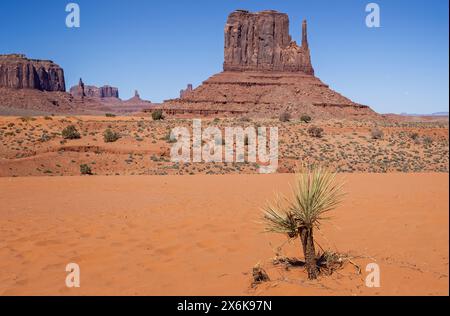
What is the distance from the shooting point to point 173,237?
795cm

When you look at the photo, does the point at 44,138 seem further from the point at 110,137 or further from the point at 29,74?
the point at 29,74

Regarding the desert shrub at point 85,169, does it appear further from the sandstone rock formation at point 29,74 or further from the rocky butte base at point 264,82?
the sandstone rock formation at point 29,74

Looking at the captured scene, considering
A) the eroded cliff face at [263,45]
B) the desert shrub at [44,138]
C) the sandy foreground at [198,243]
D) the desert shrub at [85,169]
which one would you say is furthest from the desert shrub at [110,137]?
the eroded cliff face at [263,45]

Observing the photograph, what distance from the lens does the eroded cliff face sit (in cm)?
10231

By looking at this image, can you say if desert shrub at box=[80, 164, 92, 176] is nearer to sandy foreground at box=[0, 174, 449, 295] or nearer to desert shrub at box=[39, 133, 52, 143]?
desert shrub at box=[39, 133, 52, 143]

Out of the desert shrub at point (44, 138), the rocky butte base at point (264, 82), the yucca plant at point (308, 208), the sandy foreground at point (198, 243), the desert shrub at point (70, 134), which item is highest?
the rocky butte base at point (264, 82)

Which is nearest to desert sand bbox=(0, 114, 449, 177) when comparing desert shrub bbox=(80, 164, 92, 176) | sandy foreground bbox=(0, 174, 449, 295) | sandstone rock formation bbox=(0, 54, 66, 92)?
desert shrub bbox=(80, 164, 92, 176)

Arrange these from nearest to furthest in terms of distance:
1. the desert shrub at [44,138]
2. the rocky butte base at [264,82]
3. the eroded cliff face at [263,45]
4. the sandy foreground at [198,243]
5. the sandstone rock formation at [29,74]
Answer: the sandy foreground at [198,243] → the desert shrub at [44,138] → the rocky butte base at [264,82] → the eroded cliff face at [263,45] → the sandstone rock formation at [29,74]

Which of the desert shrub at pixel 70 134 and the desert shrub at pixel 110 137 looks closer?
the desert shrub at pixel 70 134

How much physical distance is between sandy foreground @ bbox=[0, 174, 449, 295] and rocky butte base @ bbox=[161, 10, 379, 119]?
64174mm

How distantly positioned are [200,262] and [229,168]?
17152mm

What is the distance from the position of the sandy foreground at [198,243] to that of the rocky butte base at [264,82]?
64.2 m

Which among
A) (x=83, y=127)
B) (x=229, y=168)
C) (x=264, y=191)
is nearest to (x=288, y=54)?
(x=83, y=127)

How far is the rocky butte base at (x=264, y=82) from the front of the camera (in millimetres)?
78750
